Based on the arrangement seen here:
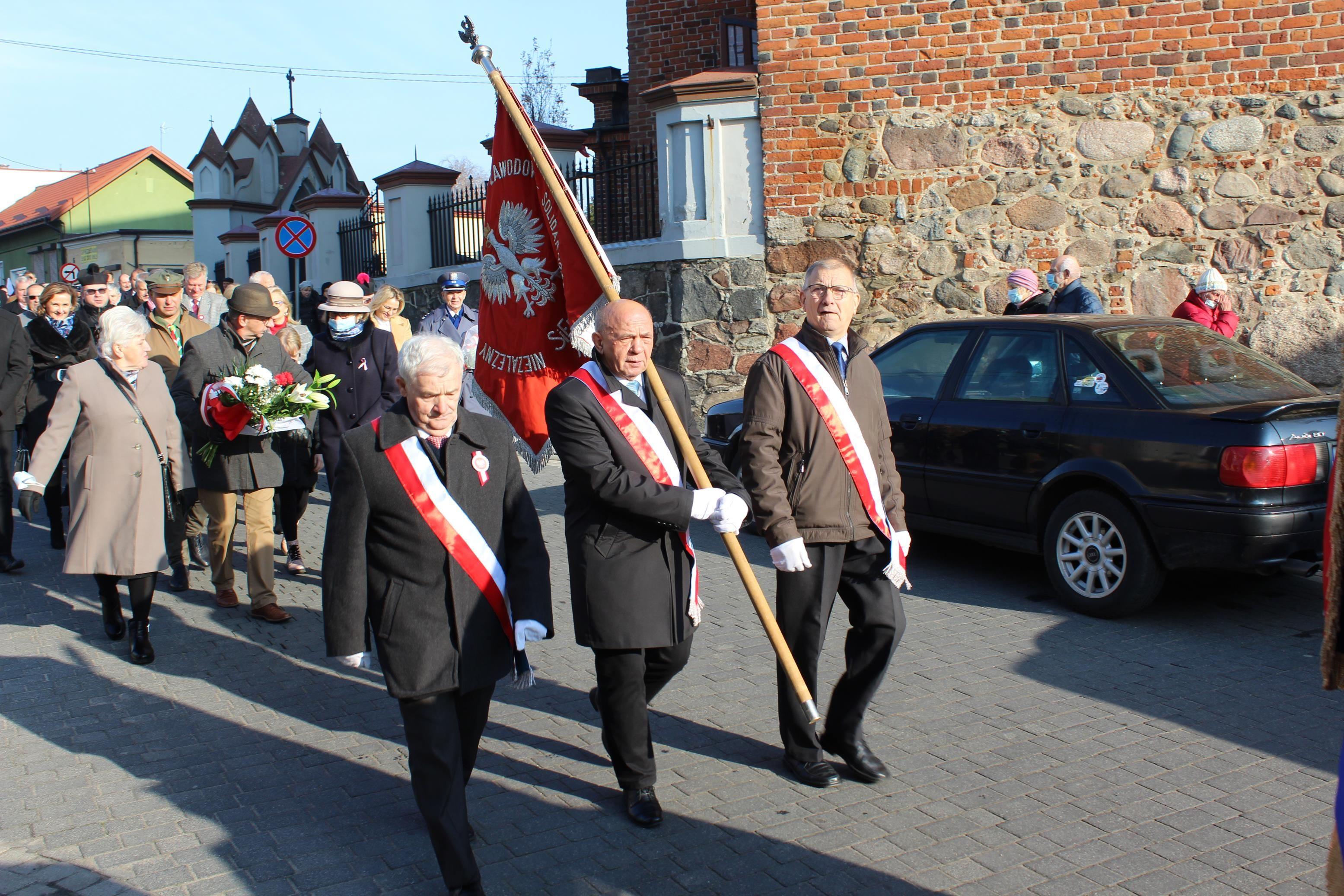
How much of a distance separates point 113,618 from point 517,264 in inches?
129

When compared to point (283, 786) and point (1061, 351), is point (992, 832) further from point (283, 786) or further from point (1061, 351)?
point (1061, 351)

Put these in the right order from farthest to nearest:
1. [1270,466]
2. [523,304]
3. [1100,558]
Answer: [1100,558], [1270,466], [523,304]

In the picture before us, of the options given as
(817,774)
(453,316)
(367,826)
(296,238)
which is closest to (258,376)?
(367,826)

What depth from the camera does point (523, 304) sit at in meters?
5.01

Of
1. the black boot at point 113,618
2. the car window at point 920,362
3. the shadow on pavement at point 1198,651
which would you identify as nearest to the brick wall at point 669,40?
the car window at point 920,362

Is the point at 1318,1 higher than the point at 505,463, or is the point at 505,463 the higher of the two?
the point at 1318,1

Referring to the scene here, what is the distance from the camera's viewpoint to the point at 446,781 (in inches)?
138

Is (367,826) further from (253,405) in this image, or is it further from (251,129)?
(251,129)

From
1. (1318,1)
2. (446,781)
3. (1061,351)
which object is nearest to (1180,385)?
(1061,351)

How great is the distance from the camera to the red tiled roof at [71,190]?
5397cm

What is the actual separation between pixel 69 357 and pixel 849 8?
7771mm

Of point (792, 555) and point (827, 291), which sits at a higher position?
point (827, 291)

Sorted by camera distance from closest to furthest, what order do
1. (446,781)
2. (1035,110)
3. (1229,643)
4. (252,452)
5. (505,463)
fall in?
(446,781) → (505,463) → (1229,643) → (252,452) → (1035,110)

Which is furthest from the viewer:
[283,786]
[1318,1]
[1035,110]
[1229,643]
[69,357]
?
[1035,110]
